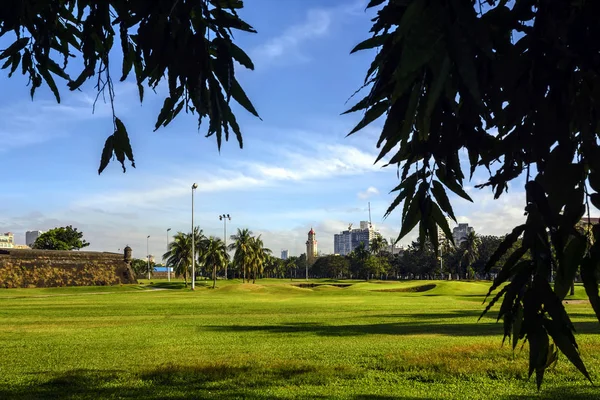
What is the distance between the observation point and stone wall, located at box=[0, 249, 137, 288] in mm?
65688

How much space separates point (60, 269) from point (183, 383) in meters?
69.4

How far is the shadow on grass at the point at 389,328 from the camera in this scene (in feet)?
53.9

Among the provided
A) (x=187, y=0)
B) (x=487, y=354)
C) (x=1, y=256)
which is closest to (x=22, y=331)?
(x=487, y=354)

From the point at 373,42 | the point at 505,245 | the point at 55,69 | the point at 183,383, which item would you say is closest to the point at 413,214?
the point at 505,245

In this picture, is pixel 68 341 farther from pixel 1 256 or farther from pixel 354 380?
pixel 1 256

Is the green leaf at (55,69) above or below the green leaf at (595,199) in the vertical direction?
above

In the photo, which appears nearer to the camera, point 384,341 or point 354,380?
point 354,380

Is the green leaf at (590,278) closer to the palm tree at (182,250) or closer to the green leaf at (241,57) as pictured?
the green leaf at (241,57)

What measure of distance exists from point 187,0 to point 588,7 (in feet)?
6.72

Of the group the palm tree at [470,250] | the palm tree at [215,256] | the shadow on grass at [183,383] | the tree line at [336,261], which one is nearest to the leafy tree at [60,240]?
the tree line at [336,261]

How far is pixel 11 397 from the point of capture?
8.23 m

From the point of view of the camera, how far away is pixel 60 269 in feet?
230

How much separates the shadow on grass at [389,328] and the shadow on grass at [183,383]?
6501 millimetres

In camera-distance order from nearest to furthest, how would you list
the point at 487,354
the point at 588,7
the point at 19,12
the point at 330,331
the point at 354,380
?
1. the point at 588,7
2. the point at 19,12
3. the point at 354,380
4. the point at 487,354
5. the point at 330,331
